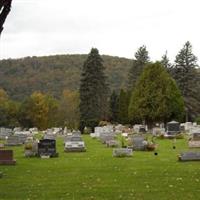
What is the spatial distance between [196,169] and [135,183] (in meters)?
4.41

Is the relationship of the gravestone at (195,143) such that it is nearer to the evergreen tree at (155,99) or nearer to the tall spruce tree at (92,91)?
the evergreen tree at (155,99)

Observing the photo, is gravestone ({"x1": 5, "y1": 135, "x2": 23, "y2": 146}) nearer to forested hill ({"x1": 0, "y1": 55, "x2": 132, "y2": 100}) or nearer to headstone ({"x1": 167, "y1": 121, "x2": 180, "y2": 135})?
headstone ({"x1": 167, "y1": 121, "x2": 180, "y2": 135})

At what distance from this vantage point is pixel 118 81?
12925 cm

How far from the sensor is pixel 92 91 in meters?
69.8

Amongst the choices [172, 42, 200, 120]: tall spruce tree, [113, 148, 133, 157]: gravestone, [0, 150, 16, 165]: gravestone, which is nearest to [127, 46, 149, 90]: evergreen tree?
[172, 42, 200, 120]: tall spruce tree

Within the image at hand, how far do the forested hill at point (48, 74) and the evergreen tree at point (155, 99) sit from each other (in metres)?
60.6

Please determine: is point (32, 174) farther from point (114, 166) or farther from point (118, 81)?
point (118, 81)

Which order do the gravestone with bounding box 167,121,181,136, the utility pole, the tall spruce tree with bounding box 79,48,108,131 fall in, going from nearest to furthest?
the utility pole
the gravestone with bounding box 167,121,181,136
the tall spruce tree with bounding box 79,48,108,131

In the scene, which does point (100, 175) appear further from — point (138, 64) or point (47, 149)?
point (138, 64)

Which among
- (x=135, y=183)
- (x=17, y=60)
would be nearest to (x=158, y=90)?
(x=135, y=183)

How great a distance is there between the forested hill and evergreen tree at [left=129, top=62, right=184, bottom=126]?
60583mm

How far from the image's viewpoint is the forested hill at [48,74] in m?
124

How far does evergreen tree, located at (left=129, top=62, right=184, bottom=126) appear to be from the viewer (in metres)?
59.2

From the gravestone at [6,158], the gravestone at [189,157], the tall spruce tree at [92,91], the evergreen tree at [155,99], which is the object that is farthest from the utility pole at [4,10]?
the tall spruce tree at [92,91]
